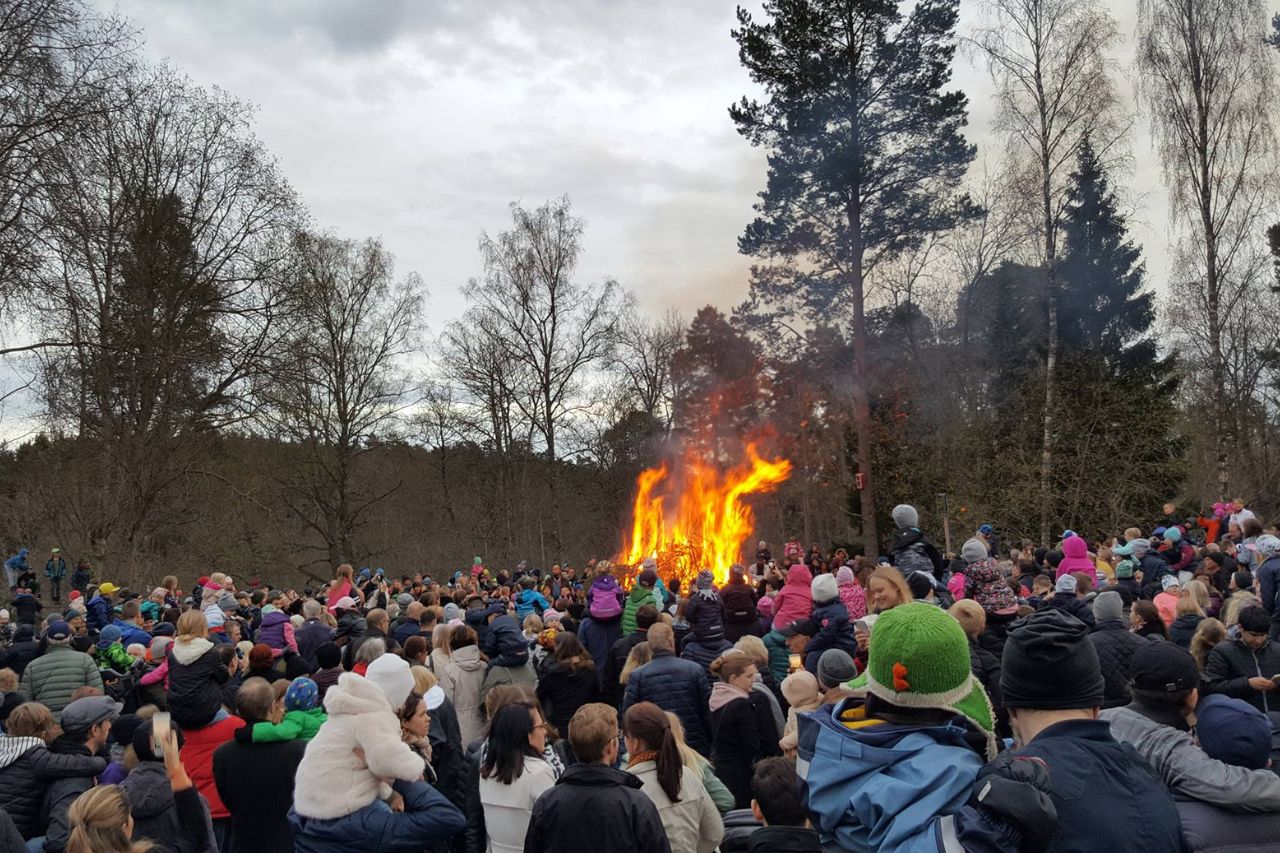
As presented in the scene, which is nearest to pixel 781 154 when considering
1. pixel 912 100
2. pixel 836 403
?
pixel 912 100

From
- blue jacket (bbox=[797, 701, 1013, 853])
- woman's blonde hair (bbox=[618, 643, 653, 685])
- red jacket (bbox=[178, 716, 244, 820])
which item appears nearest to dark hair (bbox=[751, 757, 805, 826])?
blue jacket (bbox=[797, 701, 1013, 853])

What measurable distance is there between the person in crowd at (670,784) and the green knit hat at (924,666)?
1.92m

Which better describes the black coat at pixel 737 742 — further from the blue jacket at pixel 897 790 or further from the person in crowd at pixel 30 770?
the person in crowd at pixel 30 770

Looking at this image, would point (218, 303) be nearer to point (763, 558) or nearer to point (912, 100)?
point (763, 558)

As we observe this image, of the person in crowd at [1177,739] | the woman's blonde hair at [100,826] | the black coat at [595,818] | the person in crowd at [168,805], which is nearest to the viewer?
the person in crowd at [1177,739]

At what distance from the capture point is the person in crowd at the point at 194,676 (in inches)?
243

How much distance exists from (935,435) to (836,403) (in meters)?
4.44

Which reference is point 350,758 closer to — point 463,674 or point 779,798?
point 779,798

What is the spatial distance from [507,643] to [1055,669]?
5796 millimetres

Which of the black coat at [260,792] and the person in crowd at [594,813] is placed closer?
the person in crowd at [594,813]

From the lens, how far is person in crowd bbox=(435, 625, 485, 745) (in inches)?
303

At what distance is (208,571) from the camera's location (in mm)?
26469

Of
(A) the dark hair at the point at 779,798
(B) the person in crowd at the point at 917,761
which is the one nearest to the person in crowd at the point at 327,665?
(A) the dark hair at the point at 779,798

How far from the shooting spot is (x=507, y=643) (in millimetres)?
7648
